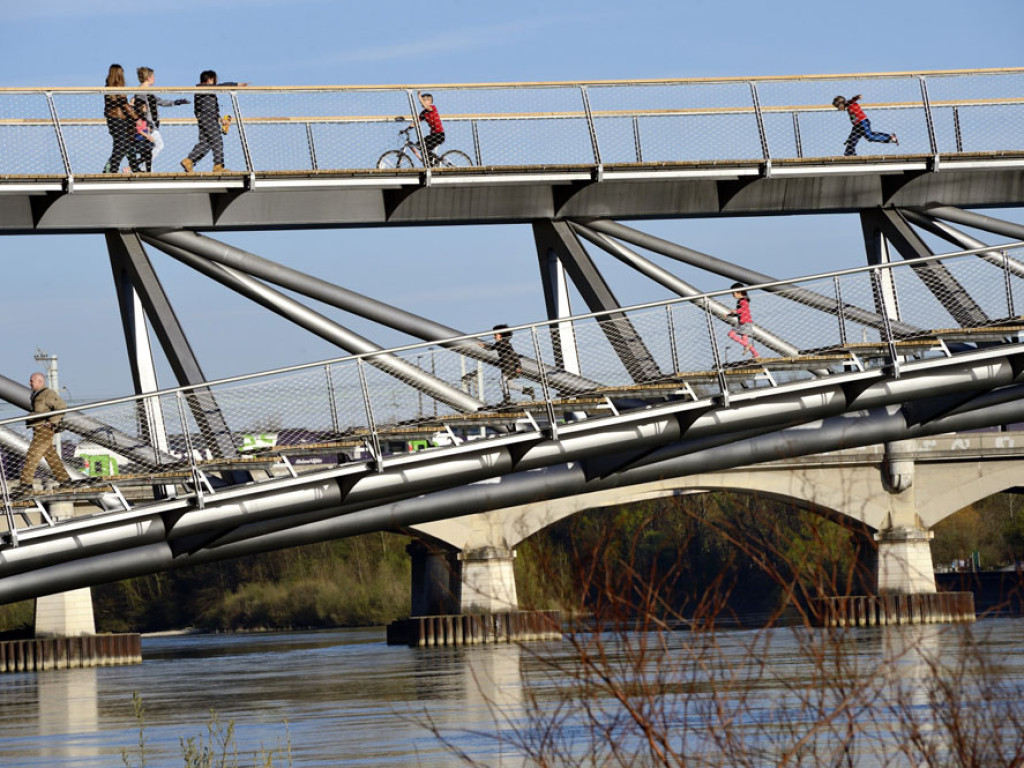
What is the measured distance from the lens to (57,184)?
2036cm

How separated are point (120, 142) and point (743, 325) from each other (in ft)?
25.6

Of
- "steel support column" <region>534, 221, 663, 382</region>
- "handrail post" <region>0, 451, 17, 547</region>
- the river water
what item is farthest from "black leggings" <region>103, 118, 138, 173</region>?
the river water

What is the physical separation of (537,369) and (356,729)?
8.86 meters

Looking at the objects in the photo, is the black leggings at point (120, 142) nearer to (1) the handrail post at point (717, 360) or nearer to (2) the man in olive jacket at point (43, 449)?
(2) the man in olive jacket at point (43, 449)

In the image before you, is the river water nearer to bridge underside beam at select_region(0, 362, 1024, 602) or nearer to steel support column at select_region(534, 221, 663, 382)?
Answer: bridge underside beam at select_region(0, 362, 1024, 602)

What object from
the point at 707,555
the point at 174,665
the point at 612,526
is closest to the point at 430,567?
the point at 174,665

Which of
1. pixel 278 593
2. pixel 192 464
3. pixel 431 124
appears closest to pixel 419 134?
pixel 431 124

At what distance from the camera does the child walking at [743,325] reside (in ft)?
67.6

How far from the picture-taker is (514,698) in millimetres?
25578

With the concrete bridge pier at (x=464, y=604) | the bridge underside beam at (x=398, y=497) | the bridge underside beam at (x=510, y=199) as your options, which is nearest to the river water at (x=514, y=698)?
the concrete bridge pier at (x=464, y=604)

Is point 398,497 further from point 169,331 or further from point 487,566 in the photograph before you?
point 487,566

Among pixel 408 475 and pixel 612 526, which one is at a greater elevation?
pixel 408 475

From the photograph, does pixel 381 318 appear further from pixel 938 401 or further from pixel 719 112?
pixel 938 401

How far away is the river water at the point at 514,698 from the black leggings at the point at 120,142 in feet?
22.9
